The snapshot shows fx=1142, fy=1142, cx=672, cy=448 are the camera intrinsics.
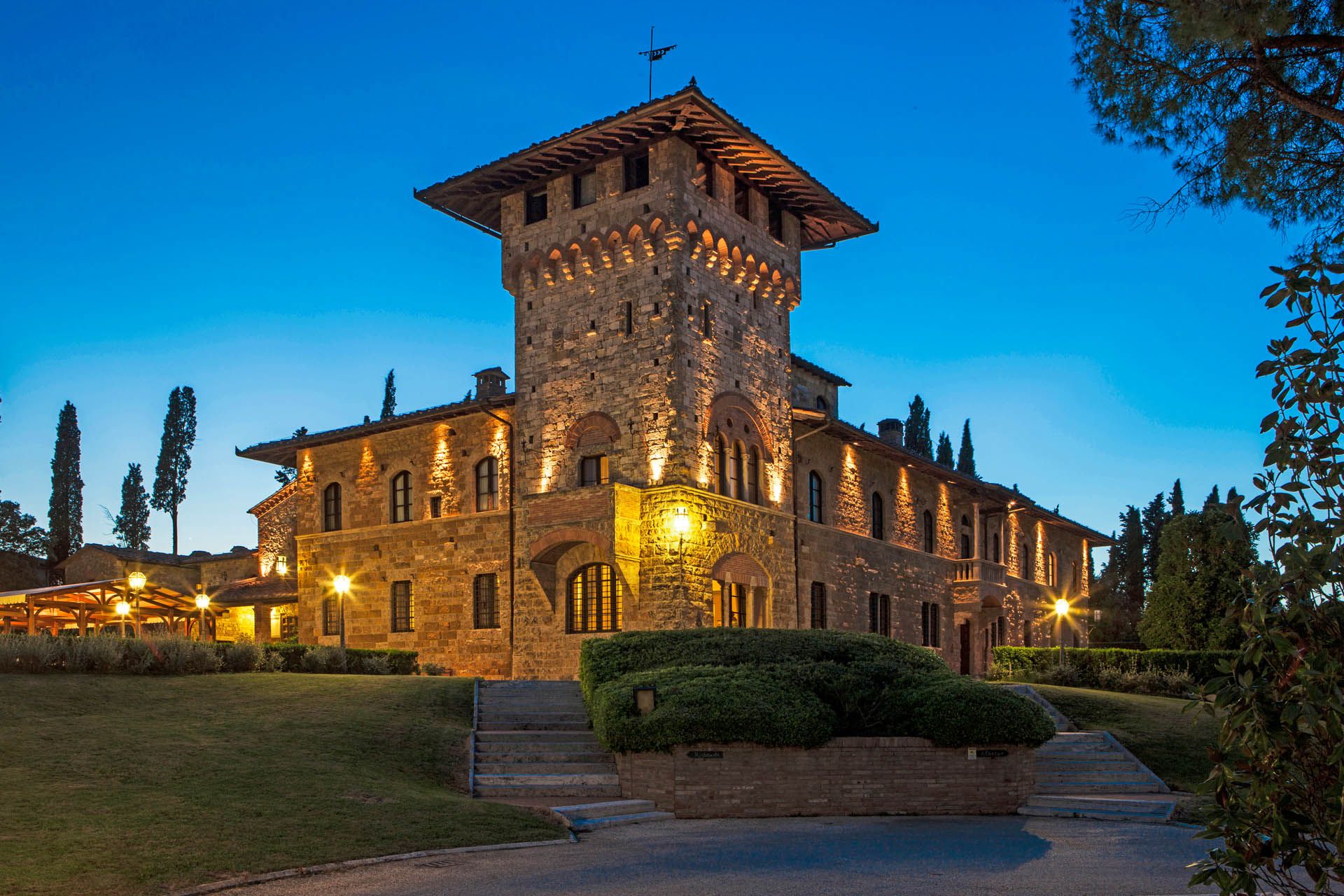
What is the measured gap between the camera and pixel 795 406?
35.1m

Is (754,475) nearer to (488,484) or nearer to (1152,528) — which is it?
(488,484)

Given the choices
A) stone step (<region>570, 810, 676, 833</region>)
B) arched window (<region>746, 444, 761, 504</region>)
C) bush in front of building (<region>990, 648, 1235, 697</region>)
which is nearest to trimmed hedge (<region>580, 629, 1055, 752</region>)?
stone step (<region>570, 810, 676, 833</region>)

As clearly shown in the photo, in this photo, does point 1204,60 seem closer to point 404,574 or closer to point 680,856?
point 680,856

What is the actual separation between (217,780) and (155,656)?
8.58 m

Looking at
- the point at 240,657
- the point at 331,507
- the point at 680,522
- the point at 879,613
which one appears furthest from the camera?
the point at 331,507

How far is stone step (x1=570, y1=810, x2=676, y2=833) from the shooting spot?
45.2 feet

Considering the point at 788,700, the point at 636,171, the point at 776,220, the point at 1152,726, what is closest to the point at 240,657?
the point at 788,700

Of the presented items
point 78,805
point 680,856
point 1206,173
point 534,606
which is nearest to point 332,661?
point 534,606

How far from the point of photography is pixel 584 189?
2817cm

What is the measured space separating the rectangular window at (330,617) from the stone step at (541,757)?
16.3 meters

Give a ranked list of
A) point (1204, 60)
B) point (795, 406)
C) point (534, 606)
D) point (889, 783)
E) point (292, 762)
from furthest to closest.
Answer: point (795, 406), point (534, 606), point (889, 783), point (292, 762), point (1204, 60)

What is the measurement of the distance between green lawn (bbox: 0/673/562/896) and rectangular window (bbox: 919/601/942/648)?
64.0ft

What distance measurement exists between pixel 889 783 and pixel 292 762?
7.98m

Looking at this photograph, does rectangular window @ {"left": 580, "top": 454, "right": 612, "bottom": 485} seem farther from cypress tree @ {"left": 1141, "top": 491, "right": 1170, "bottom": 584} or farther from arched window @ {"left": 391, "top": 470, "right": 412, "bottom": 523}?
cypress tree @ {"left": 1141, "top": 491, "right": 1170, "bottom": 584}
